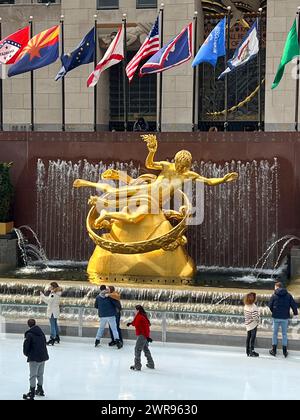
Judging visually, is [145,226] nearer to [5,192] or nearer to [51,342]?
[5,192]

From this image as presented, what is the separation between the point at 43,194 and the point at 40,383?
1101 cm

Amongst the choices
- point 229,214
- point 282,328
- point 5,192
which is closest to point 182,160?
point 229,214

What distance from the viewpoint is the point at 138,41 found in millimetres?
26531

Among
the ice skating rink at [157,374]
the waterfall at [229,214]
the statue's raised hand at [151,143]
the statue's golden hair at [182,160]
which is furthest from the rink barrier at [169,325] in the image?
the waterfall at [229,214]

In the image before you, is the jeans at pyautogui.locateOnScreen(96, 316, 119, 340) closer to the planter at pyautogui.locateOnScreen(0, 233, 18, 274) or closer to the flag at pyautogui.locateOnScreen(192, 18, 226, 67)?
the planter at pyautogui.locateOnScreen(0, 233, 18, 274)

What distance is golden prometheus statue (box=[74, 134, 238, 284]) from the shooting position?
16031 mm

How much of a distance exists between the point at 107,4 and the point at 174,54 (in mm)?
8614

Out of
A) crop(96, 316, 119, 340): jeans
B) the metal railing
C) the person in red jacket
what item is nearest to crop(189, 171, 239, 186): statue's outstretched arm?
the metal railing

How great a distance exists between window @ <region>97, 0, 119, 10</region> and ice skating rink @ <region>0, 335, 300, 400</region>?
1727cm

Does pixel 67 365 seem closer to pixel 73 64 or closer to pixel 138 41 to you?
pixel 73 64

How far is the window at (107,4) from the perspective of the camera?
26422 millimetres

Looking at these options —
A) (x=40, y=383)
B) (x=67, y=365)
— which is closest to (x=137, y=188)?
(x=67, y=365)

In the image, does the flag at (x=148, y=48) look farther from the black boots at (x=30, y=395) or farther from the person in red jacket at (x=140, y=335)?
the black boots at (x=30, y=395)

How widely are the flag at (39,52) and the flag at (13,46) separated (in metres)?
0.13
